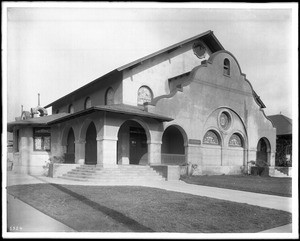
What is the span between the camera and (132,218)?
26.4 feet

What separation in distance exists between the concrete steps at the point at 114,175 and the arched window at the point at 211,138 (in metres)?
6.62

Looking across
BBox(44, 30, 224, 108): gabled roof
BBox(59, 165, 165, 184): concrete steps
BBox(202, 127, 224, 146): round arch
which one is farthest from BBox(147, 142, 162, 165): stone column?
BBox(44, 30, 224, 108): gabled roof

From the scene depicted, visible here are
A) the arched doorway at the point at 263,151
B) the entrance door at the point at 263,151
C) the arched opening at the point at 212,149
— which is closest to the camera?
the arched opening at the point at 212,149

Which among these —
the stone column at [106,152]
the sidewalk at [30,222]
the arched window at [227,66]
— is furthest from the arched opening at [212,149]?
the sidewalk at [30,222]

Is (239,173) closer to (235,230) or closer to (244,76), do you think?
(244,76)

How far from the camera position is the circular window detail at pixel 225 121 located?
25100 millimetres

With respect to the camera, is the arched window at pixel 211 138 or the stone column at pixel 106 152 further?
the arched window at pixel 211 138

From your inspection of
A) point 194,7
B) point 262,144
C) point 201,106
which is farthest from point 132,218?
point 262,144

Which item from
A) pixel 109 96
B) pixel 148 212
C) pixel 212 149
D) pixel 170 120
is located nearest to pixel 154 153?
pixel 170 120

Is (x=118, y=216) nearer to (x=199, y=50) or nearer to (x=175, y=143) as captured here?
(x=175, y=143)

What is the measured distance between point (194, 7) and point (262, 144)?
24919 mm

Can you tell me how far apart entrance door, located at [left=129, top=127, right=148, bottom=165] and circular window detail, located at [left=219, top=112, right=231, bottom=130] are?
644cm

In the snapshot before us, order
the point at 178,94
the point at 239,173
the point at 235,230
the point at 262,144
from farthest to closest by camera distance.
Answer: the point at 262,144
the point at 239,173
the point at 178,94
the point at 235,230

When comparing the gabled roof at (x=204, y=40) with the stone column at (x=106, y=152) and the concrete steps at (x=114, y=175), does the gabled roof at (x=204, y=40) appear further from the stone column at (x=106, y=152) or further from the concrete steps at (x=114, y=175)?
the concrete steps at (x=114, y=175)
